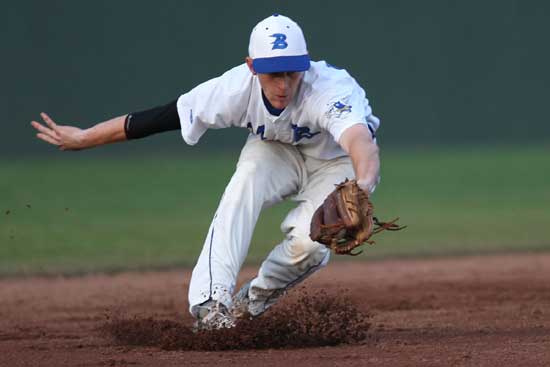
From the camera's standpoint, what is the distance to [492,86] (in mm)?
14938

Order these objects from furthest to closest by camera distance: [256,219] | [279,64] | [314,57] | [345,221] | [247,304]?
[314,57] → [247,304] → [256,219] → [279,64] → [345,221]

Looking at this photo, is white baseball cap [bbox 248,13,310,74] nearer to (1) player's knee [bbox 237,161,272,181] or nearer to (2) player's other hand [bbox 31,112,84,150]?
(1) player's knee [bbox 237,161,272,181]

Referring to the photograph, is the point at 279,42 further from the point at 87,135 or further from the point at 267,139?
the point at 87,135

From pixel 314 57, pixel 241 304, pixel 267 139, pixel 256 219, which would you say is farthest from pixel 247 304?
pixel 314 57

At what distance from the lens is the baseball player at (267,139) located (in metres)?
4.01

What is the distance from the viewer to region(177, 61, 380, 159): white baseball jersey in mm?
4078

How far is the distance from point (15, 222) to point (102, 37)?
4.85 metres

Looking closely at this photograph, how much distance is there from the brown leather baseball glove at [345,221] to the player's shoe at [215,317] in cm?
55

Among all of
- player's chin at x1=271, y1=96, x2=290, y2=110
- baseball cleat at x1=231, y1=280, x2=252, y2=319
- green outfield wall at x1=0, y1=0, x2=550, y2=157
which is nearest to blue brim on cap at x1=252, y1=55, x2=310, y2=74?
player's chin at x1=271, y1=96, x2=290, y2=110

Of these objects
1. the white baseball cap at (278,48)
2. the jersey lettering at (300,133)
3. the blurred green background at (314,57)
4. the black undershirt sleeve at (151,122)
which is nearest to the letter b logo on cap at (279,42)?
the white baseball cap at (278,48)

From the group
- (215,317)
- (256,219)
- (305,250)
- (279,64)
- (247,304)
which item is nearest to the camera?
(279,64)

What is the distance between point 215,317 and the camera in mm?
4078

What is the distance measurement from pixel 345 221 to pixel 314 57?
10.8 meters

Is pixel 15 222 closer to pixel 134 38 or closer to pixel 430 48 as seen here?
pixel 134 38
